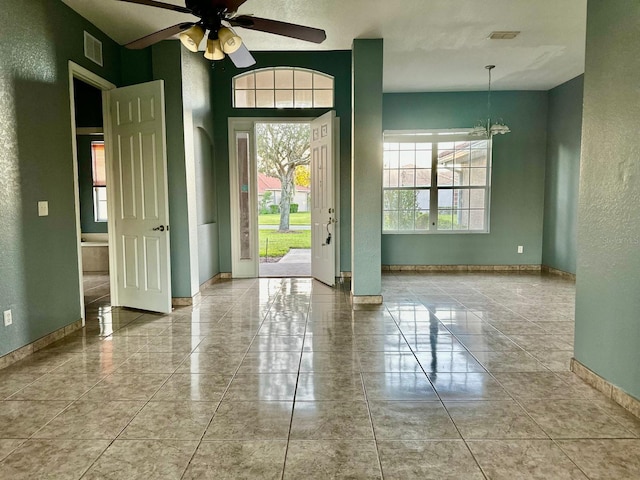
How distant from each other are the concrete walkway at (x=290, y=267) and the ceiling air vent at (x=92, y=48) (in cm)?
374

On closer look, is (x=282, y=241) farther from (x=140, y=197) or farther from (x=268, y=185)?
(x=140, y=197)

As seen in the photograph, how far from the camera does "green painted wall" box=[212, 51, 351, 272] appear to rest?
6.20 metres

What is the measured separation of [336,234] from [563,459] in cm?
447

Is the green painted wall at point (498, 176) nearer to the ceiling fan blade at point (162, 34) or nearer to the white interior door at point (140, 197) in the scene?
the white interior door at point (140, 197)

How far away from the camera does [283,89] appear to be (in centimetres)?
630

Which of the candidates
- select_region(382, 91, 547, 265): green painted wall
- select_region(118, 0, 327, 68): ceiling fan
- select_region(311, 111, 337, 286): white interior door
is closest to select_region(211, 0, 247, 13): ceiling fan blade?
select_region(118, 0, 327, 68): ceiling fan

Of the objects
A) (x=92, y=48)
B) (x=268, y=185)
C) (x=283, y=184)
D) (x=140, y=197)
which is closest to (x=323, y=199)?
(x=140, y=197)

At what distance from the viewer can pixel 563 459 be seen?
1899mm

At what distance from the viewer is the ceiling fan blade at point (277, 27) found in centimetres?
273

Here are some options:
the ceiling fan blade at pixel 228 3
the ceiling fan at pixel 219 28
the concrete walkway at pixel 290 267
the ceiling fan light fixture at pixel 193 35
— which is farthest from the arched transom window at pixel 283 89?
the ceiling fan blade at pixel 228 3

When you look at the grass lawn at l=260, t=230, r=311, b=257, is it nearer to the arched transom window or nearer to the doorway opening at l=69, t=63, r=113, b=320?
the doorway opening at l=69, t=63, r=113, b=320

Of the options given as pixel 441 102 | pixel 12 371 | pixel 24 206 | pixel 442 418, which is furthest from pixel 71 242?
pixel 441 102

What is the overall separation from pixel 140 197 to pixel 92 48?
1.53 metres

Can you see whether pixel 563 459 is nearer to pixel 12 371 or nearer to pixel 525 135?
pixel 12 371
